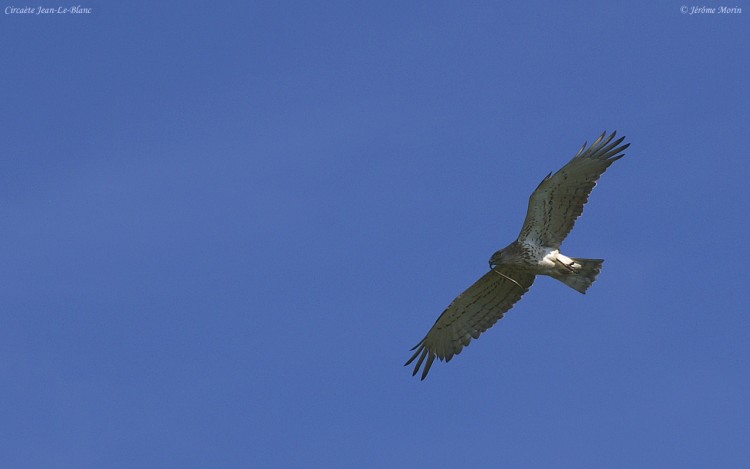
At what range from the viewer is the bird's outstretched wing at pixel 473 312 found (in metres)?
19.7

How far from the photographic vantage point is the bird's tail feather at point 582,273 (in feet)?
62.0

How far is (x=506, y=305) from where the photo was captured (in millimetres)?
19922

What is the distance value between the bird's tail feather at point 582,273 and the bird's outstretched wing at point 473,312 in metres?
0.79

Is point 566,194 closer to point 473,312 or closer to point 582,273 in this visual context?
point 582,273

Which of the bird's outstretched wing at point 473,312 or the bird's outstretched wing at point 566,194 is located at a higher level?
the bird's outstretched wing at point 566,194

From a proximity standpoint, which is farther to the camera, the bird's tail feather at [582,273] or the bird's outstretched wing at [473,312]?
the bird's outstretched wing at [473,312]

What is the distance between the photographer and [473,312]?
65.9 feet

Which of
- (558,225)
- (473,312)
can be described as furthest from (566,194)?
(473,312)

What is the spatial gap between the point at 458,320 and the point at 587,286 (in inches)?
89.8

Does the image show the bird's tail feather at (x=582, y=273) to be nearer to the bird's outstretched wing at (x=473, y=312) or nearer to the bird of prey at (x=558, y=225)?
the bird of prey at (x=558, y=225)

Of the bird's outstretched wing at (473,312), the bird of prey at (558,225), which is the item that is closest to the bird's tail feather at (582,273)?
the bird of prey at (558,225)

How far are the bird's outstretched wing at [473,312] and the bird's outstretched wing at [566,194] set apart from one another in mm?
863

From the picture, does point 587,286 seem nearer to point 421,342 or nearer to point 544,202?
point 544,202

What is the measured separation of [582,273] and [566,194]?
1.19 metres
